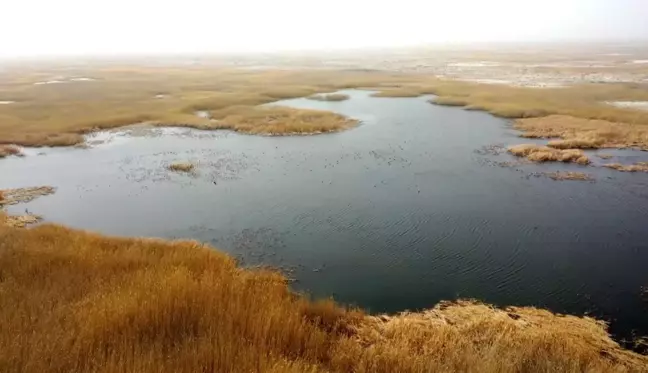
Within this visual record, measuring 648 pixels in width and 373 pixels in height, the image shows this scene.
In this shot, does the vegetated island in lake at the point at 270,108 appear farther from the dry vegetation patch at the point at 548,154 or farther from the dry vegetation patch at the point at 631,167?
the dry vegetation patch at the point at 631,167

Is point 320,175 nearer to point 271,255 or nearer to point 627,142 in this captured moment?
point 271,255

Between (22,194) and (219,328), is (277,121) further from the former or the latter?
(219,328)

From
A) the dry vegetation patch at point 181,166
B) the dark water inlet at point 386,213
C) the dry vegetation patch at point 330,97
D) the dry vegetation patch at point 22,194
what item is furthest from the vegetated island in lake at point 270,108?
the dry vegetation patch at point 181,166

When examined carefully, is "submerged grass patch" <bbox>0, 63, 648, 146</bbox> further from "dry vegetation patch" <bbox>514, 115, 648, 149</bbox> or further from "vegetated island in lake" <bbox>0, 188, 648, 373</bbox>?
"vegetated island in lake" <bbox>0, 188, 648, 373</bbox>

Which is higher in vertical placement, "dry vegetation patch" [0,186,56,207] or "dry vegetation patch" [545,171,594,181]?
"dry vegetation patch" [545,171,594,181]

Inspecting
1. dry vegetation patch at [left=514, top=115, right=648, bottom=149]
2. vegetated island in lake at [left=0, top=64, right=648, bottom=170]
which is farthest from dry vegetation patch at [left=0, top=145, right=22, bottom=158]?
dry vegetation patch at [left=514, top=115, right=648, bottom=149]

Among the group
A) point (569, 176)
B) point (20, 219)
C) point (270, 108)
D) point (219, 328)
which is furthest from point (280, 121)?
point (219, 328)

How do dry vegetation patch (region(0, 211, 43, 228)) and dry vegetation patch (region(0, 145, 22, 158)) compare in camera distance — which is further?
dry vegetation patch (region(0, 145, 22, 158))
